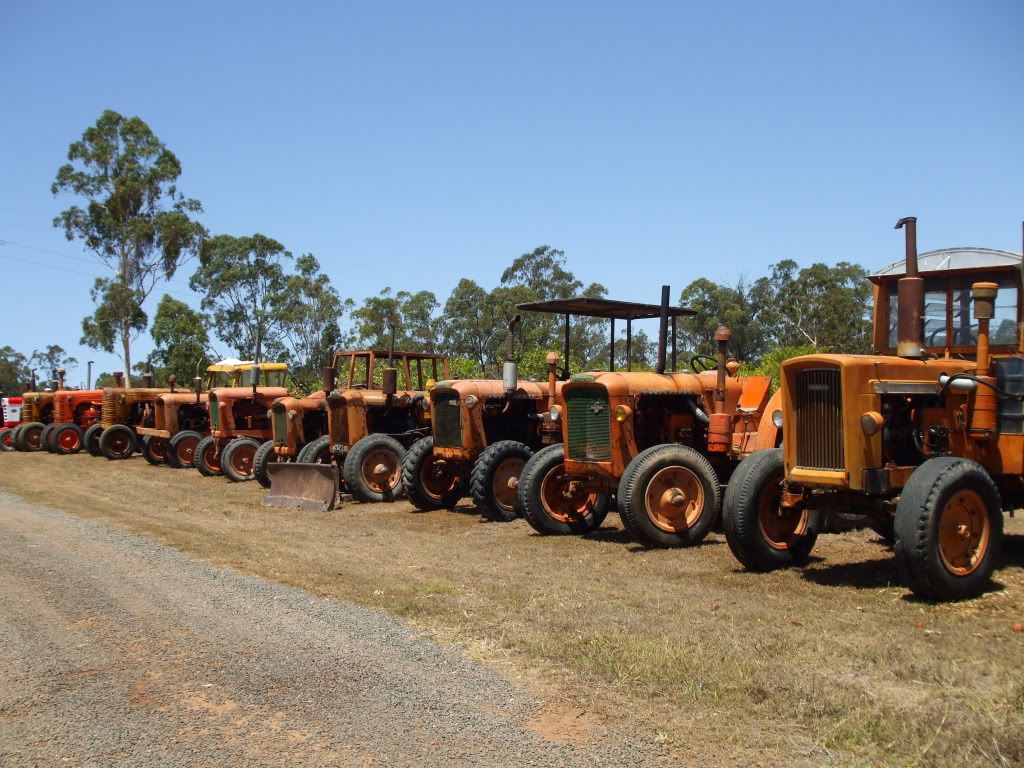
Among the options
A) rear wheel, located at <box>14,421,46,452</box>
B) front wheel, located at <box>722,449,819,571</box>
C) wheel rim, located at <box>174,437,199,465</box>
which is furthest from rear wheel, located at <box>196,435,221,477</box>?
front wheel, located at <box>722,449,819,571</box>

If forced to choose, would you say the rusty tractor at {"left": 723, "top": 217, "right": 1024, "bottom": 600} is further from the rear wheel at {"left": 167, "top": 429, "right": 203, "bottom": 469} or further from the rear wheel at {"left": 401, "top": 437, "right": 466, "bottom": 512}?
the rear wheel at {"left": 167, "top": 429, "right": 203, "bottom": 469}

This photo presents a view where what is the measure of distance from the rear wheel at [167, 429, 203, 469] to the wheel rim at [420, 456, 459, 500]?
32.7 feet

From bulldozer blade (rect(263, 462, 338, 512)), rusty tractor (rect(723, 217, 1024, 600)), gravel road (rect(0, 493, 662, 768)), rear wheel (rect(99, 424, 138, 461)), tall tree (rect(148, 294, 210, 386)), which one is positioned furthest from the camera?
tall tree (rect(148, 294, 210, 386))

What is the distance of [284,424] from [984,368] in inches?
461

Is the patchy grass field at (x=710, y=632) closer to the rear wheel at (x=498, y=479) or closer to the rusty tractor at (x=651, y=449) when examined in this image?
the rusty tractor at (x=651, y=449)

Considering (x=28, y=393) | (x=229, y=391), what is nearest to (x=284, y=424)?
(x=229, y=391)

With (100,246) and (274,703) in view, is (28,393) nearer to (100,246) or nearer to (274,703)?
(100,246)

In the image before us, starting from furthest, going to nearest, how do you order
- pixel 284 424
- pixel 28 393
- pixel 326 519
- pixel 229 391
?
pixel 28 393 → pixel 229 391 → pixel 284 424 → pixel 326 519

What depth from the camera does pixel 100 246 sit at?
41.3m

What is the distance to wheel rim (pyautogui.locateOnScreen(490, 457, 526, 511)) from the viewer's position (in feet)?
37.2

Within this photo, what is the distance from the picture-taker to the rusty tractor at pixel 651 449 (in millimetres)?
8734

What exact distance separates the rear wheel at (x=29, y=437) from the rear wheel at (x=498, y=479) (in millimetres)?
20881

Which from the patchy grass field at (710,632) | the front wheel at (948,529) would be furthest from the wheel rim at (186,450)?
the front wheel at (948,529)

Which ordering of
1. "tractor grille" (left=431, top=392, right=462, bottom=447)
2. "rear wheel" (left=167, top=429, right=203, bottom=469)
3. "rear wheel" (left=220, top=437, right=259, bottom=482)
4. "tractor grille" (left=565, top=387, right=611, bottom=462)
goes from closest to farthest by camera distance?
"tractor grille" (left=565, top=387, right=611, bottom=462)
"tractor grille" (left=431, top=392, right=462, bottom=447)
"rear wheel" (left=220, top=437, right=259, bottom=482)
"rear wheel" (left=167, top=429, right=203, bottom=469)
